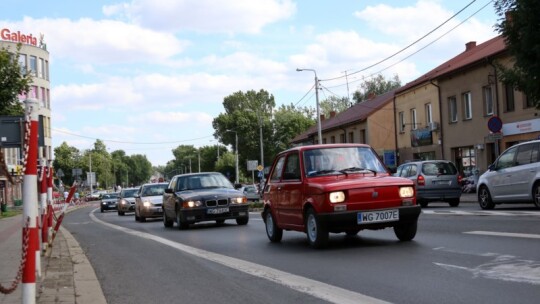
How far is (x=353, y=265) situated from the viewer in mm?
7953

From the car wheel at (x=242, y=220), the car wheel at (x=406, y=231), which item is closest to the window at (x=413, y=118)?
the car wheel at (x=242, y=220)

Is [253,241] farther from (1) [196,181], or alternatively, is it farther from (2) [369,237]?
(1) [196,181]

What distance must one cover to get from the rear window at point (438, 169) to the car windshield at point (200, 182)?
7.29 m

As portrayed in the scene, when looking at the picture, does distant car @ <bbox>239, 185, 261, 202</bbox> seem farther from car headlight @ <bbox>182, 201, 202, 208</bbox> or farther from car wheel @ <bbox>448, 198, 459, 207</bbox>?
car headlight @ <bbox>182, 201, 202, 208</bbox>

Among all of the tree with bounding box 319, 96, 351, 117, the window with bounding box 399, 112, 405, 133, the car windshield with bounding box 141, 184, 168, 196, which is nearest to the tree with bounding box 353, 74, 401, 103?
the tree with bounding box 319, 96, 351, 117

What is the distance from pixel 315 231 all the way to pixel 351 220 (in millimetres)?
711

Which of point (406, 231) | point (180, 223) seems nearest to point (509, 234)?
point (406, 231)

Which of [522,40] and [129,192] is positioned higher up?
[522,40]

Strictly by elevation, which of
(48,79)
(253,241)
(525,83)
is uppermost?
(48,79)

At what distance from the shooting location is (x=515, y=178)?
15719 millimetres

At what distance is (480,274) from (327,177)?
368 centimetres

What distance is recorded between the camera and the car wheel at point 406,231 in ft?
32.8

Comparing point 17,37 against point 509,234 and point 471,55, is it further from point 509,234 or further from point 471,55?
point 509,234

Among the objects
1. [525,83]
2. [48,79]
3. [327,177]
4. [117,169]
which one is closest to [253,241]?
[327,177]
